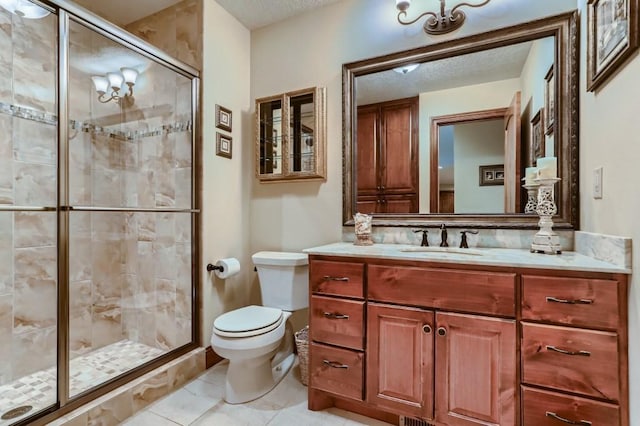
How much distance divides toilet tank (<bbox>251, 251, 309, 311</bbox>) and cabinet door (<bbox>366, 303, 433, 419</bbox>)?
2.31 ft

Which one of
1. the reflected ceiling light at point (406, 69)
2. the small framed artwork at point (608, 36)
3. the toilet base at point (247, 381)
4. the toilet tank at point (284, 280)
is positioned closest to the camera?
the small framed artwork at point (608, 36)

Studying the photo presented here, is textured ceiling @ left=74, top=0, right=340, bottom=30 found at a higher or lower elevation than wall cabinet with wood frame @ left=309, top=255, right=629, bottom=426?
higher

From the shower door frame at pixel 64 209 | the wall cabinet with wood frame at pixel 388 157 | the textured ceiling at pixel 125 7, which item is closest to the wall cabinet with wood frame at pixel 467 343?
the wall cabinet with wood frame at pixel 388 157

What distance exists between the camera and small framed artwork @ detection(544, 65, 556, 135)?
1641 mm

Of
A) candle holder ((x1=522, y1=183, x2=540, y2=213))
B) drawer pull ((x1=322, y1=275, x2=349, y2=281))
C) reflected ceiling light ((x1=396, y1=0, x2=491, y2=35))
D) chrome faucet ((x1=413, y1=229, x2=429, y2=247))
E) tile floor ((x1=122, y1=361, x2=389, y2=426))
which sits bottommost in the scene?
tile floor ((x1=122, y1=361, x2=389, y2=426))

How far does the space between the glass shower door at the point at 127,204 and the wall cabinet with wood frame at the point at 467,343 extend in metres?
1.21

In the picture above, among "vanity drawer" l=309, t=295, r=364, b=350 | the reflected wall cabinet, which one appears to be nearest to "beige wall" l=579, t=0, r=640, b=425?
"vanity drawer" l=309, t=295, r=364, b=350

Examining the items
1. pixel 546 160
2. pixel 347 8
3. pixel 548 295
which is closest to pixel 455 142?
pixel 546 160

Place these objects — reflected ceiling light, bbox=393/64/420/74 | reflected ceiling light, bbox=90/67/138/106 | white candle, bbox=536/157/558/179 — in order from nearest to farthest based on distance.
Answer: white candle, bbox=536/157/558/179 → reflected ceiling light, bbox=393/64/420/74 → reflected ceiling light, bbox=90/67/138/106

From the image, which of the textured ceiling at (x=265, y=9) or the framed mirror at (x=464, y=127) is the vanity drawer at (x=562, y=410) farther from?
the textured ceiling at (x=265, y=9)

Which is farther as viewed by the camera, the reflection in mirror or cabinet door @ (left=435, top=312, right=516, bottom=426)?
the reflection in mirror

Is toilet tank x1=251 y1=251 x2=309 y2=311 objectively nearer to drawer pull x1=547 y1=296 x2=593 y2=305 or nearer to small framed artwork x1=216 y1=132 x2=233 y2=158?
small framed artwork x1=216 y1=132 x2=233 y2=158

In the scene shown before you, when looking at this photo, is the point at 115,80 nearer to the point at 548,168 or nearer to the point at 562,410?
the point at 548,168

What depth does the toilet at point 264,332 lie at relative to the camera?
1.68 meters
